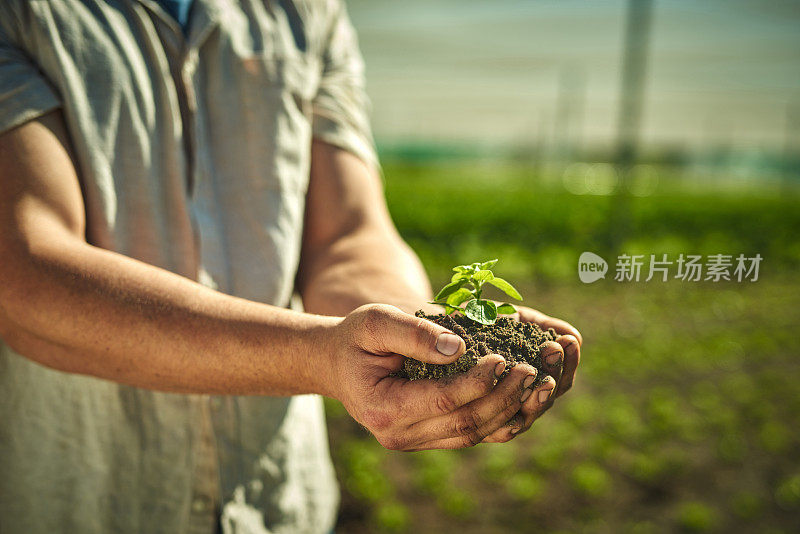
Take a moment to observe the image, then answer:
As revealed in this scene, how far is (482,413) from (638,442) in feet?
13.6

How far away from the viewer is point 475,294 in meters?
1.40

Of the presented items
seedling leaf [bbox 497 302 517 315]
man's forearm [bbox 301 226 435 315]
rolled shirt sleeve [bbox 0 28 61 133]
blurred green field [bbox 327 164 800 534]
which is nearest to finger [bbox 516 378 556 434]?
seedling leaf [bbox 497 302 517 315]

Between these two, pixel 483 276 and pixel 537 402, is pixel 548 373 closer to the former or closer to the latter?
pixel 537 402

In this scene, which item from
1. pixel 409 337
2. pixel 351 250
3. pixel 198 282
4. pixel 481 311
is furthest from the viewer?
pixel 351 250

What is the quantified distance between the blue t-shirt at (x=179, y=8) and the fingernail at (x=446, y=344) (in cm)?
111

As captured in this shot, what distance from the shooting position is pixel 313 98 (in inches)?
69.1

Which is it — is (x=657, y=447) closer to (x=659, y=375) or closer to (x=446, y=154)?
(x=659, y=375)

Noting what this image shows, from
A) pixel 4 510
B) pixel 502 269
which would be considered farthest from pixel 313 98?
pixel 502 269

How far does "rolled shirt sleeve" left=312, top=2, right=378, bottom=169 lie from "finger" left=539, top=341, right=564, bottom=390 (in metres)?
0.84

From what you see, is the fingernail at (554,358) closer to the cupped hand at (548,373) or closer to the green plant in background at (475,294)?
the cupped hand at (548,373)

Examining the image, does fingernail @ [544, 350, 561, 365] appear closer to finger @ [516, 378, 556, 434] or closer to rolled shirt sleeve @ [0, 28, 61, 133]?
finger @ [516, 378, 556, 434]

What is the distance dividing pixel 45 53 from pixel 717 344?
7264 millimetres

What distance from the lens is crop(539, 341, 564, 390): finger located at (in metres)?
1.23

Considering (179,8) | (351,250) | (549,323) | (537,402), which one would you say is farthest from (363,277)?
(179,8)
